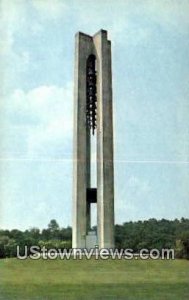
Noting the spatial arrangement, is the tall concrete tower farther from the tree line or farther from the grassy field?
the grassy field

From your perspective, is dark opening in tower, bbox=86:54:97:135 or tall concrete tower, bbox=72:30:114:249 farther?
dark opening in tower, bbox=86:54:97:135

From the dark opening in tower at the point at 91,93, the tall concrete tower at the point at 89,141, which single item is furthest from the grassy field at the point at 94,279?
the dark opening in tower at the point at 91,93

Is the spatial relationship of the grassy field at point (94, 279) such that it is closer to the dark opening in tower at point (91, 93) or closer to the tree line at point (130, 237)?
Result: the tree line at point (130, 237)

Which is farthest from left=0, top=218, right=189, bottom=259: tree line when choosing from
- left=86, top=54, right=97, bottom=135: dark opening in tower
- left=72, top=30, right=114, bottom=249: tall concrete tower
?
left=86, top=54, right=97, bottom=135: dark opening in tower

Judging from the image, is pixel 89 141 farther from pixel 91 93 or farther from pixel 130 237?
pixel 130 237

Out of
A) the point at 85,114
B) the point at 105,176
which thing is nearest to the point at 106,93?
the point at 85,114

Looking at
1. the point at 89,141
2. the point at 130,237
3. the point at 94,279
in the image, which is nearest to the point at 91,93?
the point at 89,141

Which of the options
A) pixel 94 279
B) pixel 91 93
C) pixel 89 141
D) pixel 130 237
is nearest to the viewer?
pixel 94 279
